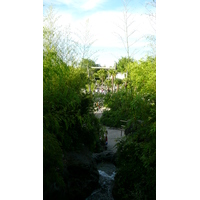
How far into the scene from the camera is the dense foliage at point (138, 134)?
297cm

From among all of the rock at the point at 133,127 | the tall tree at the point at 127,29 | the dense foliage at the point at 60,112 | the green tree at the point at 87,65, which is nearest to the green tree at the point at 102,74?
the green tree at the point at 87,65

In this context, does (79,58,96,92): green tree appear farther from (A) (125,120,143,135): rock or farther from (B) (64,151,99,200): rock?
(B) (64,151,99,200): rock

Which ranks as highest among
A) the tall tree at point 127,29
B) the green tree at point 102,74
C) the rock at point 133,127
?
the tall tree at point 127,29

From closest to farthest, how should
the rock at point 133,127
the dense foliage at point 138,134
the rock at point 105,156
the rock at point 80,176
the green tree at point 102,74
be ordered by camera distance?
the dense foliage at point 138,134
the rock at point 133,127
the rock at point 80,176
the green tree at point 102,74
the rock at point 105,156

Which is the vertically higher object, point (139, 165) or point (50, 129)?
point (50, 129)

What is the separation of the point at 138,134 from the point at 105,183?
4.37ft

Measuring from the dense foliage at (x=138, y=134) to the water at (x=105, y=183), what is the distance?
253 millimetres

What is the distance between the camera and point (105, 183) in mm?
4016

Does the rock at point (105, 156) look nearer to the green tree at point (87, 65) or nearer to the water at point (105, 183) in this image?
the water at point (105, 183)

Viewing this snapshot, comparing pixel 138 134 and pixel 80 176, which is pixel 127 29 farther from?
pixel 80 176
